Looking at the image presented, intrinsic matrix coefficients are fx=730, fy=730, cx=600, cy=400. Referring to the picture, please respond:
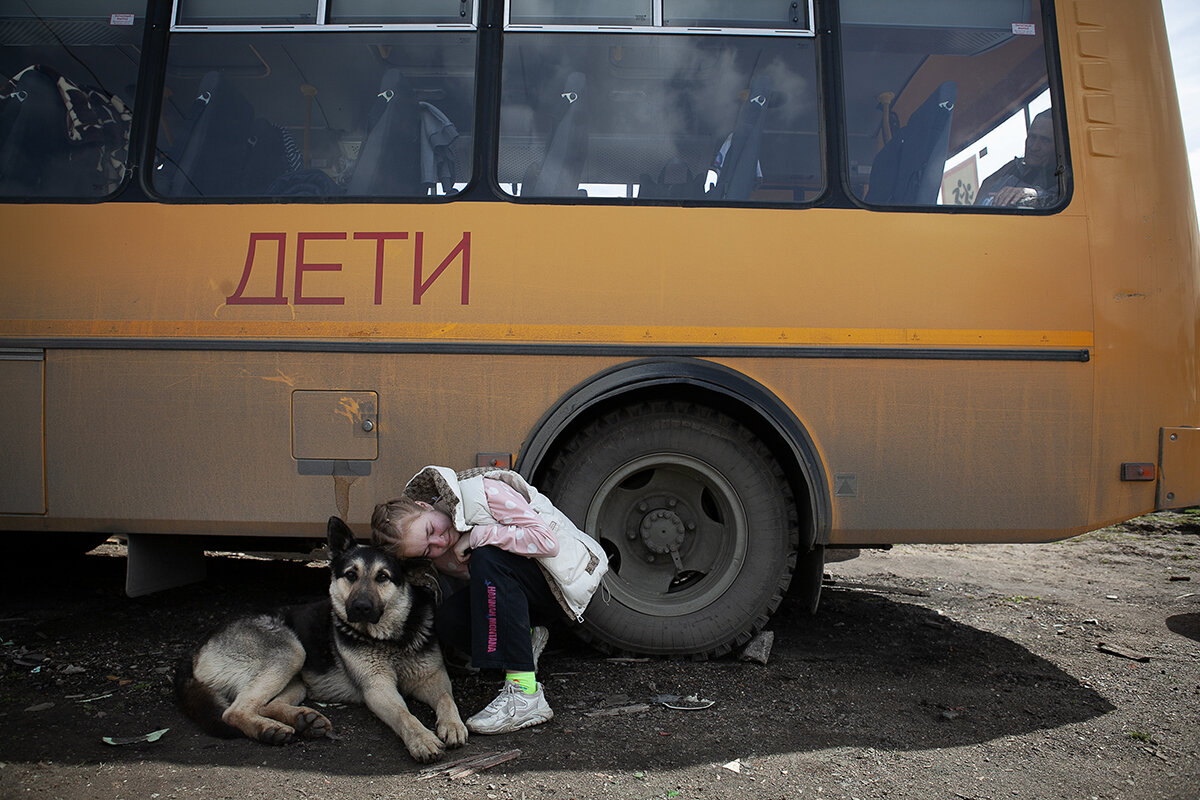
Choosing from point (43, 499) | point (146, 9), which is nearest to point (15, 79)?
point (146, 9)

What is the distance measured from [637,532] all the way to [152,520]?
2.22 m

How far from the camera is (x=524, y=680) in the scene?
271 centimetres

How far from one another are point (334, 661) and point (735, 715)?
158cm

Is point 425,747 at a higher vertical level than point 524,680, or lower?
lower

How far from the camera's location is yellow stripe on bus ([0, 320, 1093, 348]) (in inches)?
127

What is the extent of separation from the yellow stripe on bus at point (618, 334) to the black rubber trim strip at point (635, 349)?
2 cm

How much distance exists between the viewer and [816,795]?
7.29ft

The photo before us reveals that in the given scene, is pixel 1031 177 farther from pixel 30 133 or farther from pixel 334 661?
pixel 30 133

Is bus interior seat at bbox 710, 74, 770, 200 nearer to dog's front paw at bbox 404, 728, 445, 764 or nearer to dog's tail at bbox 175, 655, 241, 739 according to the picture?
dog's front paw at bbox 404, 728, 445, 764

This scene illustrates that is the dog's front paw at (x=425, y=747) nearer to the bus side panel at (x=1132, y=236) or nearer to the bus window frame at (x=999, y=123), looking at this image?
the bus window frame at (x=999, y=123)

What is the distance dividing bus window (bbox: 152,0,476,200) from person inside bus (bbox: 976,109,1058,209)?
7.90 ft

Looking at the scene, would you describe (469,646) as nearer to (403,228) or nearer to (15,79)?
(403,228)

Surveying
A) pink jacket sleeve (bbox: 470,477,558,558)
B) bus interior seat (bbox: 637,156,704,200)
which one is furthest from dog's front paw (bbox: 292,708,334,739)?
bus interior seat (bbox: 637,156,704,200)

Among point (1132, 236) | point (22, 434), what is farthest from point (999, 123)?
point (22, 434)
